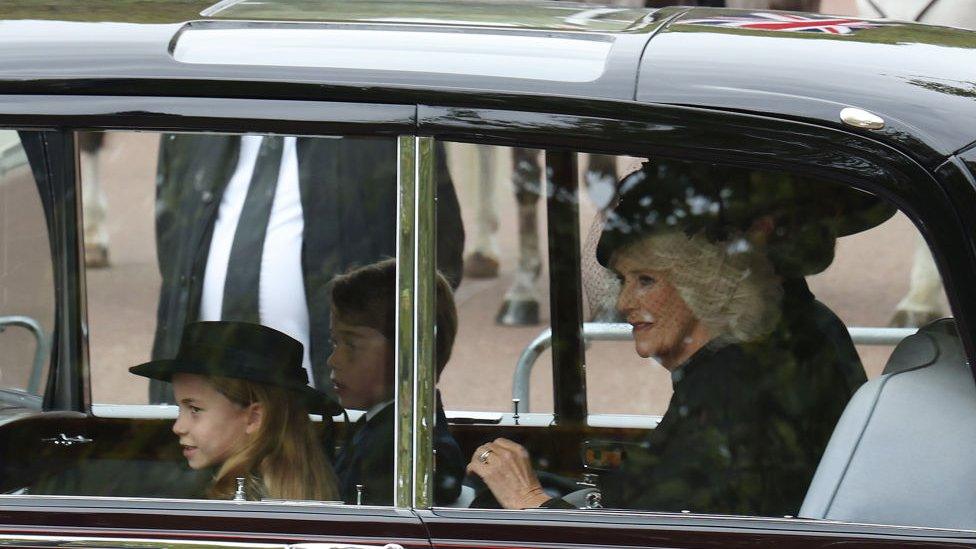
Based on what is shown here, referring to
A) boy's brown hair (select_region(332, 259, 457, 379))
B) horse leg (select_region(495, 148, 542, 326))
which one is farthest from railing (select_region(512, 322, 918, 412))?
boy's brown hair (select_region(332, 259, 457, 379))

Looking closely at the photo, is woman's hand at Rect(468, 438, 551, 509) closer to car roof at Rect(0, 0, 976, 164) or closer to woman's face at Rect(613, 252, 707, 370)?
woman's face at Rect(613, 252, 707, 370)

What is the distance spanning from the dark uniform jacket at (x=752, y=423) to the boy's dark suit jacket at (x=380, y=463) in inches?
6.8

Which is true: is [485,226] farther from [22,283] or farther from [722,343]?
[22,283]

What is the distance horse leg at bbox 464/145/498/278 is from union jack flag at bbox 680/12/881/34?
0.41 meters

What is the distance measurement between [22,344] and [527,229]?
2.82 ft

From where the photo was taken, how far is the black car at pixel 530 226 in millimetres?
2162

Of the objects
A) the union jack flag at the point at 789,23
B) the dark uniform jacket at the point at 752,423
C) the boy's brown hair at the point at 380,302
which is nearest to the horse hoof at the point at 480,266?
the boy's brown hair at the point at 380,302

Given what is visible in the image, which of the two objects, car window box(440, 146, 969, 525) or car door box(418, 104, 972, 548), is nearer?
car door box(418, 104, 972, 548)

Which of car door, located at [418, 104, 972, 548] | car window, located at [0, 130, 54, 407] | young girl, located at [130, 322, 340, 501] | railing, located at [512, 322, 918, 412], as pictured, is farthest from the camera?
car window, located at [0, 130, 54, 407]

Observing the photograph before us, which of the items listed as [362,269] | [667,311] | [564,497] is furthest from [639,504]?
[362,269]

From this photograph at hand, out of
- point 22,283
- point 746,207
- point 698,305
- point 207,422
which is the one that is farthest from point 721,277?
point 22,283

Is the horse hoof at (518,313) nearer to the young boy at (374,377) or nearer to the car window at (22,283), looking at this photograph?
the young boy at (374,377)

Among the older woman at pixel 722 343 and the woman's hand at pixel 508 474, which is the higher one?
the older woman at pixel 722 343

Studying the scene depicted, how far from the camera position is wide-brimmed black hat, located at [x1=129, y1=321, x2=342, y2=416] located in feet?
7.74
